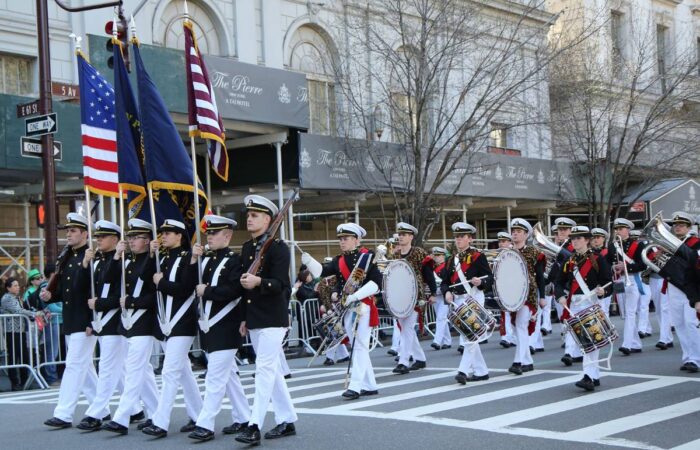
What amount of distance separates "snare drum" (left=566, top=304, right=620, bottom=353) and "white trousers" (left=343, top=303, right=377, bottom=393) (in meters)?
2.37

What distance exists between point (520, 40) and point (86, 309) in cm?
1732

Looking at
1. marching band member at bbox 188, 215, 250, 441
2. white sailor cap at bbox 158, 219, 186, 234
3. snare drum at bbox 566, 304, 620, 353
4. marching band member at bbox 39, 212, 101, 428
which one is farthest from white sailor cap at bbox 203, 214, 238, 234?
snare drum at bbox 566, 304, 620, 353

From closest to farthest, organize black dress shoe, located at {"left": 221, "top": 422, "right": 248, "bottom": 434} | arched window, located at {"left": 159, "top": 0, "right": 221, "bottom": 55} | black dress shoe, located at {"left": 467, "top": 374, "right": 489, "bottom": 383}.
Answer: black dress shoe, located at {"left": 221, "top": 422, "right": 248, "bottom": 434} → black dress shoe, located at {"left": 467, "top": 374, "right": 489, "bottom": 383} → arched window, located at {"left": 159, "top": 0, "right": 221, "bottom": 55}

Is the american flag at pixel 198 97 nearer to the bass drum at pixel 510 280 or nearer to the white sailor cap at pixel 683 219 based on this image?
the bass drum at pixel 510 280

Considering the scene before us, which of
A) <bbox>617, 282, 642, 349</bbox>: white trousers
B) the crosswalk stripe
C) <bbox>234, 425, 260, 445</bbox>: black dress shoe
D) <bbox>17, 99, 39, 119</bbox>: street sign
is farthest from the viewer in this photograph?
<bbox>17, 99, 39, 119</bbox>: street sign

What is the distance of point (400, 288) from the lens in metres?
13.3

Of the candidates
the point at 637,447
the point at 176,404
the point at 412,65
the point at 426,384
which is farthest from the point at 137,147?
the point at 412,65

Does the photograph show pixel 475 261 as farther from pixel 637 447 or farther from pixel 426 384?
pixel 637 447

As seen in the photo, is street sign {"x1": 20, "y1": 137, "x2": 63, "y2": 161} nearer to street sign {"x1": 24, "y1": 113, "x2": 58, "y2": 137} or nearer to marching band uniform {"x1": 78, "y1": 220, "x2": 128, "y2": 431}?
street sign {"x1": 24, "y1": 113, "x2": 58, "y2": 137}

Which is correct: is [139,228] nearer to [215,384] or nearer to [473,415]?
[215,384]

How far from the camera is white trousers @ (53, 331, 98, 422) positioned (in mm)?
9883

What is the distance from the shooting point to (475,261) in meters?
13.1

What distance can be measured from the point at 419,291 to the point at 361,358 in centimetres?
313

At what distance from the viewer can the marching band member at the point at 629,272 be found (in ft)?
49.5
